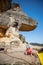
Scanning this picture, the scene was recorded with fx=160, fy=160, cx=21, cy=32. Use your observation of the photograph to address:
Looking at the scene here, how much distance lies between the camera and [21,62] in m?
3.18

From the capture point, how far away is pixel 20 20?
4.12 meters

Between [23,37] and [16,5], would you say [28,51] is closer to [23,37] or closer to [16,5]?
[23,37]

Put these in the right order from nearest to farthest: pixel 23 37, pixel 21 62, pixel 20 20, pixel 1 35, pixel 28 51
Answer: pixel 21 62 → pixel 28 51 → pixel 1 35 → pixel 20 20 → pixel 23 37

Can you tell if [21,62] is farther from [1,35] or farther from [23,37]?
[23,37]

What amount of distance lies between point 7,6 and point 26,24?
68cm

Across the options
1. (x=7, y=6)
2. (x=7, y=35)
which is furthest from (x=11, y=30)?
(x=7, y=6)

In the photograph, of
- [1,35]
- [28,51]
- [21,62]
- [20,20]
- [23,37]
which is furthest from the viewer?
[23,37]

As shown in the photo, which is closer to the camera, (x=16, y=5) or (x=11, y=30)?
(x=11, y=30)

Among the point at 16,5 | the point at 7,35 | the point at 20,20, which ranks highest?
the point at 16,5

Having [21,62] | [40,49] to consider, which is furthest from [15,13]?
[21,62]

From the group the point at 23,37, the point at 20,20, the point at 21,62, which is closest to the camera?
the point at 21,62

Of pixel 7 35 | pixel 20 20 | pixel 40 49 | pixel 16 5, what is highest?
pixel 16 5

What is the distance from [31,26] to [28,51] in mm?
1030

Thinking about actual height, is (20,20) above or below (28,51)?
above
